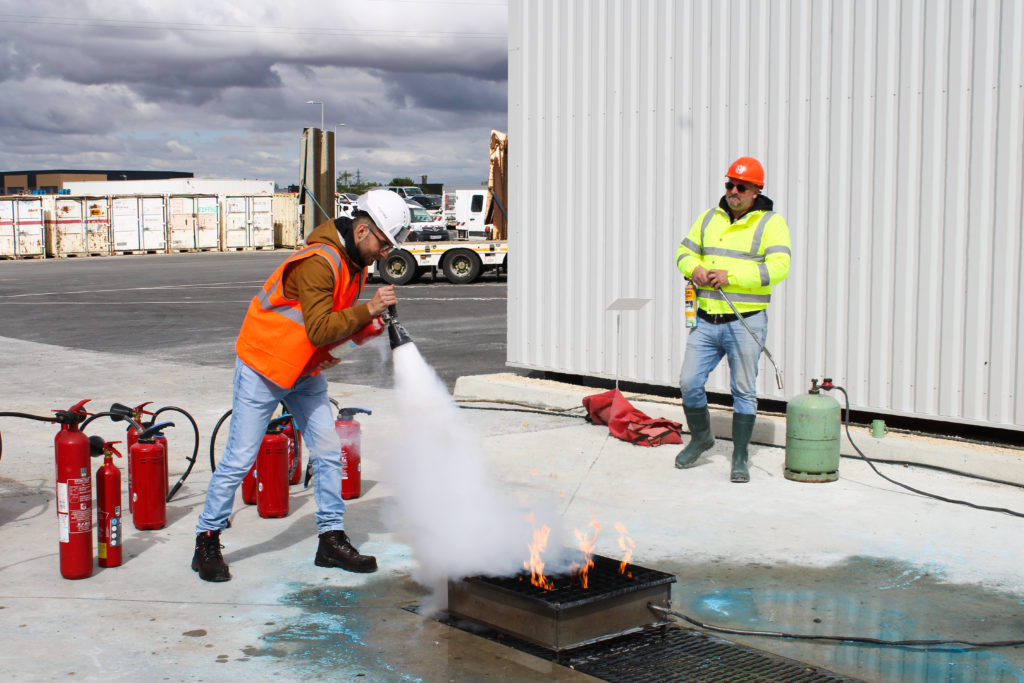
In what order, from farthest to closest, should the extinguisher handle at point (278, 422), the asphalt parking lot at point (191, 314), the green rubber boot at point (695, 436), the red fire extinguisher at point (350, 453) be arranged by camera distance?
the asphalt parking lot at point (191, 314)
the green rubber boot at point (695, 436)
the red fire extinguisher at point (350, 453)
the extinguisher handle at point (278, 422)

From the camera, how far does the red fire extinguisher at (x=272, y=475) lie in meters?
6.46

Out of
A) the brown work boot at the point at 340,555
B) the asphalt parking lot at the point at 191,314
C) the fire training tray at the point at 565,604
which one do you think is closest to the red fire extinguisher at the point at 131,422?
the brown work boot at the point at 340,555

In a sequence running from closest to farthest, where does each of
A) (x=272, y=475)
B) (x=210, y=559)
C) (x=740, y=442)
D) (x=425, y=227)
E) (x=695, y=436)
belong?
(x=210, y=559) < (x=272, y=475) < (x=740, y=442) < (x=695, y=436) < (x=425, y=227)

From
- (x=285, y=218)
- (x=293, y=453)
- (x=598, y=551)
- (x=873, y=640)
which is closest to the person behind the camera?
(x=873, y=640)

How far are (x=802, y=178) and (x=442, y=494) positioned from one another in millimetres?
4622

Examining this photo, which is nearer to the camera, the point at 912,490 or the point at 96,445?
the point at 96,445

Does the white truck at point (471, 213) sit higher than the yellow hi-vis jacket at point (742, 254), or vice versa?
the white truck at point (471, 213)

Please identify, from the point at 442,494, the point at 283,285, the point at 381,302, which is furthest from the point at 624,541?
the point at 283,285

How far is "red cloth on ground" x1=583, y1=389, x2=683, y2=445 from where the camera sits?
877 centimetres

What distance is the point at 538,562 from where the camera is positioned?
498cm

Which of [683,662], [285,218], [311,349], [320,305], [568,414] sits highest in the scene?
[285,218]

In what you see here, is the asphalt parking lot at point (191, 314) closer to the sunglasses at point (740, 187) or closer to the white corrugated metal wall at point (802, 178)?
the white corrugated metal wall at point (802, 178)

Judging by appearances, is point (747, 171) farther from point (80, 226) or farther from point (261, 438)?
point (80, 226)

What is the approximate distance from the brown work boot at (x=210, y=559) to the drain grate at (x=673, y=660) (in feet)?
4.39
